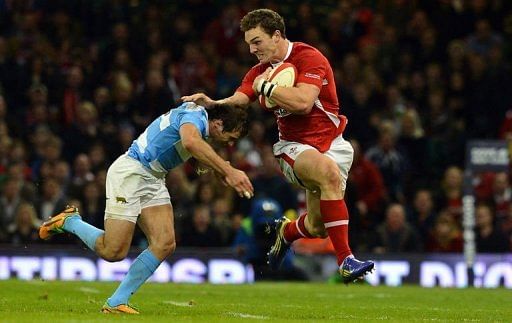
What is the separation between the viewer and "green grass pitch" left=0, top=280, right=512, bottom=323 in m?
11.2

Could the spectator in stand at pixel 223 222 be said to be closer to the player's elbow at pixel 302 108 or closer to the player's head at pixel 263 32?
the player's head at pixel 263 32

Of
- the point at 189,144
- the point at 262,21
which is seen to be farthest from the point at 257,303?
the point at 189,144

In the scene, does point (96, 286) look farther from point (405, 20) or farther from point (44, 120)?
point (405, 20)

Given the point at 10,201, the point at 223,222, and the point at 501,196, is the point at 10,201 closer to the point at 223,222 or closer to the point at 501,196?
the point at 223,222

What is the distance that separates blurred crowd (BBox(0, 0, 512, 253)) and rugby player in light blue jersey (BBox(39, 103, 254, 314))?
24.3 feet

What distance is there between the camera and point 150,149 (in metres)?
11.5

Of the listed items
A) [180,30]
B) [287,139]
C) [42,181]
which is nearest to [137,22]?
[180,30]

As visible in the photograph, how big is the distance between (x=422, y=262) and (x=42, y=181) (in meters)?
5.72

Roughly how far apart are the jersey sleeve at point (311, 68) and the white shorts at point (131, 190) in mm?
1652

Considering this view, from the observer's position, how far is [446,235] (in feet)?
63.9

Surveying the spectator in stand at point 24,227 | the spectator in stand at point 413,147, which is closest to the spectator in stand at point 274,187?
the spectator in stand at point 413,147

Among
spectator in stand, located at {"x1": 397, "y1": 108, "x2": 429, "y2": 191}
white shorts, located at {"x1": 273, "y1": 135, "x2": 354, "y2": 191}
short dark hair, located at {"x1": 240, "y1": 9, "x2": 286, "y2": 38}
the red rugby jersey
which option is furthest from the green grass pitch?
spectator in stand, located at {"x1": 397, "y1": 108, "x2": 429, "y2": 191}

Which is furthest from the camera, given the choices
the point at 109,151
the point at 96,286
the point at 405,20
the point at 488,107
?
the point at 405,20

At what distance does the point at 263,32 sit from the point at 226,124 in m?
1.31
